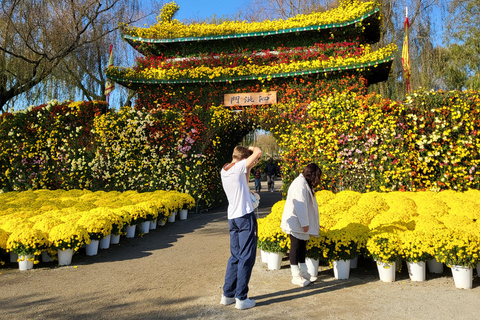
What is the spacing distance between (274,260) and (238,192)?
6.75 ft

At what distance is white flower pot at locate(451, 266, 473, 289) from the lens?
15.4 feet

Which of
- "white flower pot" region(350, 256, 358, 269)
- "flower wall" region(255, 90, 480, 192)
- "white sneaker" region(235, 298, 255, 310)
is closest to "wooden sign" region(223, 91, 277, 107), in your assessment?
"flower wall" region(255, 90, 480, 192)

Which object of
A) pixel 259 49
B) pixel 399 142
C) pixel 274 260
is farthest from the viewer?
pixel 259 49

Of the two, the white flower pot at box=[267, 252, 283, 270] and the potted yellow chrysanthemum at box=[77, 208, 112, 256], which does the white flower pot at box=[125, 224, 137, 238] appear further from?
the white flower pot at box=[267, 252, 283, 270]

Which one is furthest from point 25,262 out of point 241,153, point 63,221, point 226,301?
point 241,153

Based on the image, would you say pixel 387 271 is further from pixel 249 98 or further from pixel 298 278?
pixel 249 98

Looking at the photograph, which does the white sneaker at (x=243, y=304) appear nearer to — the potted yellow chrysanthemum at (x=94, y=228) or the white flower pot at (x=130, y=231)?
the potted yellow chrysanthemum at (x=94, y=228)

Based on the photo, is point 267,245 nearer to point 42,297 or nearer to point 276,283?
point 276,283

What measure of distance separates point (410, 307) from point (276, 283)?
67.1 inches

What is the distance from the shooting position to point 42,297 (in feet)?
15.3

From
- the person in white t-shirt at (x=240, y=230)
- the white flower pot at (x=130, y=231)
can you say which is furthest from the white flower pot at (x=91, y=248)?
the person in white t-shirt at (x=240, y=230)

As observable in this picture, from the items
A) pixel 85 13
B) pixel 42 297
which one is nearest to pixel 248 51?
pixel 85 13

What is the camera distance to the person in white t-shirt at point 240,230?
13.5 ft

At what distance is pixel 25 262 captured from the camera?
19.5 ft
